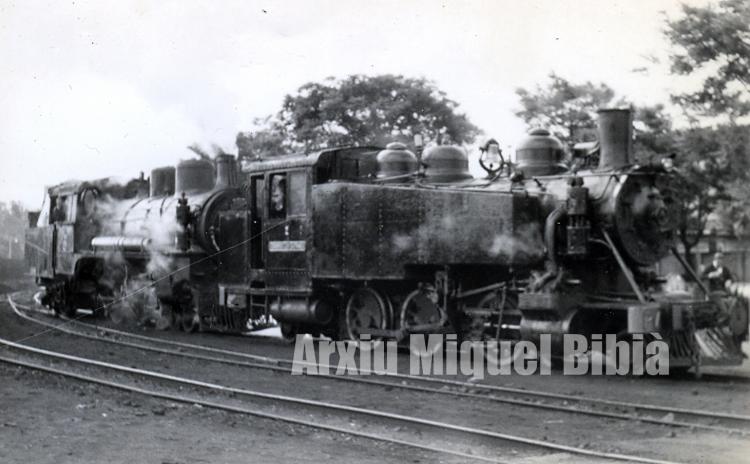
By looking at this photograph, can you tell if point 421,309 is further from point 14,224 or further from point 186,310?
point 14,224

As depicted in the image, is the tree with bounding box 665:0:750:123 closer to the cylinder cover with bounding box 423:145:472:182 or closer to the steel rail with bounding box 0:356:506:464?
the cylinder cover with bounding box 423:145:472:182

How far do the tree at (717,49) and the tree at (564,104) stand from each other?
5909 millimetres

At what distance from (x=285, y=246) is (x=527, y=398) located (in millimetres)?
5752

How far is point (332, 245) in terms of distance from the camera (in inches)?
523

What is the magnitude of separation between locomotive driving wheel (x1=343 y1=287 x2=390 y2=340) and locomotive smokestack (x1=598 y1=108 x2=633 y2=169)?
363cm

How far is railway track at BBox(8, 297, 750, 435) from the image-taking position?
7926 mm

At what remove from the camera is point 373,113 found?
2956 cm

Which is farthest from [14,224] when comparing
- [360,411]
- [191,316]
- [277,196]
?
[360,411]

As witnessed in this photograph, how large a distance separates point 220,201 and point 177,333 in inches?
103

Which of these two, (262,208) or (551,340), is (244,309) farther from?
(551,340)

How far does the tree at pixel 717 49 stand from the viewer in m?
15.2

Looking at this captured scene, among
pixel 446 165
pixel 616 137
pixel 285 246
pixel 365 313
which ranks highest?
pixel 616 137

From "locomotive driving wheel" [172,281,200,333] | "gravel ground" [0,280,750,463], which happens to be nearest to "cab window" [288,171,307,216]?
"gravel ground" [0,280,750,463]

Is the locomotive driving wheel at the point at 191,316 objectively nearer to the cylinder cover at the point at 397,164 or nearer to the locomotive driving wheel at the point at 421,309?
the cylinder cover at the point at 397,164
